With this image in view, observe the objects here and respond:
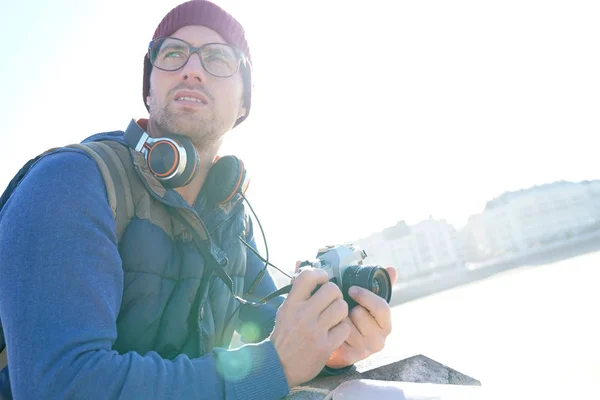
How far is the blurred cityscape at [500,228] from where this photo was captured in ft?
233

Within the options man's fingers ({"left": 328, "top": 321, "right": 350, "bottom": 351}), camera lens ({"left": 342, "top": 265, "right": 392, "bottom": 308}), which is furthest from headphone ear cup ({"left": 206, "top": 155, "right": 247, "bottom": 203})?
man's fingers ({"left": 328, "top": 321, "right": 350, "bottom": 351})

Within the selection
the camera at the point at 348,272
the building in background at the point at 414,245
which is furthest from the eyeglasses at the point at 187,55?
the building in background at the point at 414,245

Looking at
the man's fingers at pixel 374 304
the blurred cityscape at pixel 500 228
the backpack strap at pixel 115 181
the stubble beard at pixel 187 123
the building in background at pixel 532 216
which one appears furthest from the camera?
the blurred cityscape at pixel 500 228

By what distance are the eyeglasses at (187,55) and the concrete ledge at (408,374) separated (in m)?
1.63

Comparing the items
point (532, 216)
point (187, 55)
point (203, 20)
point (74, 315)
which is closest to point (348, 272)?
point (74, 315)

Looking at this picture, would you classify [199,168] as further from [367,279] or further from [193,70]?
[367,279]

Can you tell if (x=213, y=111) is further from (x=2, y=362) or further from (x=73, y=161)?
(x=2, y=362)

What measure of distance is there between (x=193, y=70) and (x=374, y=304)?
1459 millimetres

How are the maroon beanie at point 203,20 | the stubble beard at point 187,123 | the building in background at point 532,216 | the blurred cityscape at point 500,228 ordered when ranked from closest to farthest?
the stubble beard at point 187,123 < the maroon beanie at point 203,20 < the building in background at point 532,216 < the blurred cityscape at point 500,228

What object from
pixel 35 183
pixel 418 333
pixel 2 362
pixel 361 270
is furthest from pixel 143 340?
pixel 418 333

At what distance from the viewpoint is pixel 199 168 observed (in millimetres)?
2029

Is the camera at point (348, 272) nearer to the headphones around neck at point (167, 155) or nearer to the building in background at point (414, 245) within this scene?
the headphones around neck at point (167, 155)

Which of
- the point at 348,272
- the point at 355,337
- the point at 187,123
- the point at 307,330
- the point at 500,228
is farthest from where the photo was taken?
the point at 500,228

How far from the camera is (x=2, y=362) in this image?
4.03 feet
